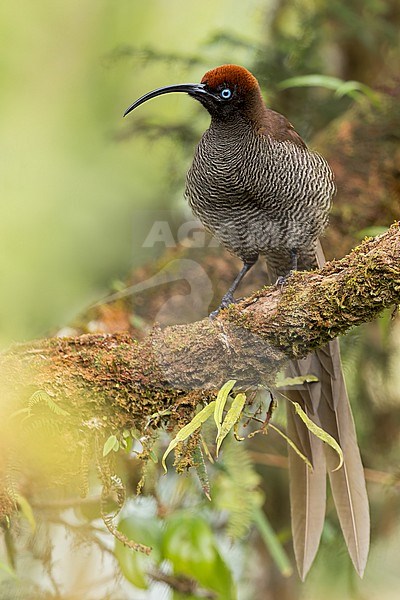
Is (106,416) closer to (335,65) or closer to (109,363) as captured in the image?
(109,363)

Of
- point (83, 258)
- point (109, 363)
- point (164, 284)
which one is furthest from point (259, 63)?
point (109, 363)

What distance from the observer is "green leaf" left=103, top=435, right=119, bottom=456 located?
1614mm

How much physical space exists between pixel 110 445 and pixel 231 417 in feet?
0.89

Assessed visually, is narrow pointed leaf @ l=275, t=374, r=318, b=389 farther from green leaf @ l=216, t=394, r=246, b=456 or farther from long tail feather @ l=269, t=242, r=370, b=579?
green leaf @ l=216, t=394, r=246, b=456

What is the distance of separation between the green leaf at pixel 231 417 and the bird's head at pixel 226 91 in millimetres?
886

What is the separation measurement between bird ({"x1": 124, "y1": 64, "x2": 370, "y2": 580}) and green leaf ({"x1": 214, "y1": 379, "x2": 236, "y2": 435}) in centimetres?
47

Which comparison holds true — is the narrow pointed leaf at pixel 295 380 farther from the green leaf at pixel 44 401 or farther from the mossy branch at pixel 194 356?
the green leaf at pixel 44 401

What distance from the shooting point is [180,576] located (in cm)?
230

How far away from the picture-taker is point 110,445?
1626 mm

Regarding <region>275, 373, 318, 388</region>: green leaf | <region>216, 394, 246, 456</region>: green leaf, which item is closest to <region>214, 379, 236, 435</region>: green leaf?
<region>216, 394, 246, 456</region>: green leaf

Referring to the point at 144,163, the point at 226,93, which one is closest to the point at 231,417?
the point at 226,93

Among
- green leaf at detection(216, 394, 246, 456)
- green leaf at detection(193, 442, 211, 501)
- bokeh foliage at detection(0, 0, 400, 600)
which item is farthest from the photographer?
bokeh foliage at detection(0, 0, 400, 600)

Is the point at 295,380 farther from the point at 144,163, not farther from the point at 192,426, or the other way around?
the point at 144,163

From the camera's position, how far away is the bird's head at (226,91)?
2.06m
